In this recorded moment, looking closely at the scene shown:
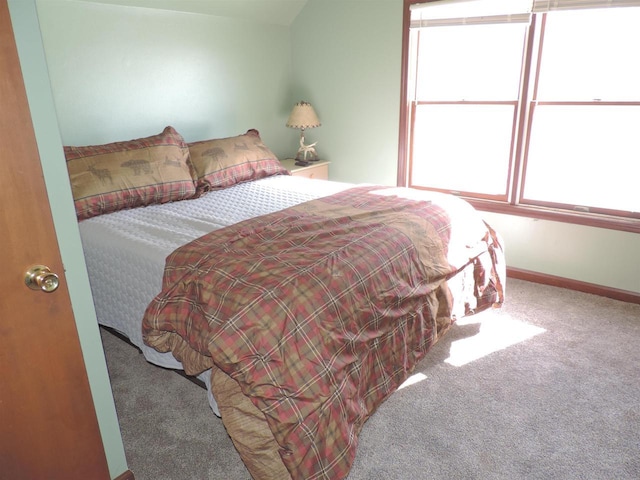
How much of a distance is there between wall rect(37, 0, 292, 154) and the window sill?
6.83 ft

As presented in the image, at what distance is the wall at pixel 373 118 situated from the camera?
10.1ft

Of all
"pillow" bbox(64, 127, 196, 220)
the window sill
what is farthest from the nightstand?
the window sill

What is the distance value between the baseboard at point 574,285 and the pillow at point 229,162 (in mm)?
1954

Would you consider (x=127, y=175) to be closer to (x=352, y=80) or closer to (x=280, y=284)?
(x=280, y=284)

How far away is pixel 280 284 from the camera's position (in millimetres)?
1683

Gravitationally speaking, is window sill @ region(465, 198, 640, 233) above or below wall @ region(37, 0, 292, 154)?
below

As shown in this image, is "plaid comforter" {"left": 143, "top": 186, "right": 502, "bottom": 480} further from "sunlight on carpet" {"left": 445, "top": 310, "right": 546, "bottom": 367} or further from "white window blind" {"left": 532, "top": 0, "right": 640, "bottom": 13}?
"white window blind" {"left": 532, "top": 0, "right": 640, "bottom": 13}

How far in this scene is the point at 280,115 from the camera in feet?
14.4

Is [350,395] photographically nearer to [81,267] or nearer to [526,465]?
[526,465]

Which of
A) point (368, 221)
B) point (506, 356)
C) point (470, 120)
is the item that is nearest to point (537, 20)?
point (470, 120)

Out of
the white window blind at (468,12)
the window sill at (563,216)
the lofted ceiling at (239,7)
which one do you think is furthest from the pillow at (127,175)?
the window sill at (563,216)

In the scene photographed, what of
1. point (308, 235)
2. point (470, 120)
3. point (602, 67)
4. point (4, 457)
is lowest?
point (4, 457)

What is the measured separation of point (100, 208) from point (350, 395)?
1.81m

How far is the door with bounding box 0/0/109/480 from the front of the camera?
116 centimetres
